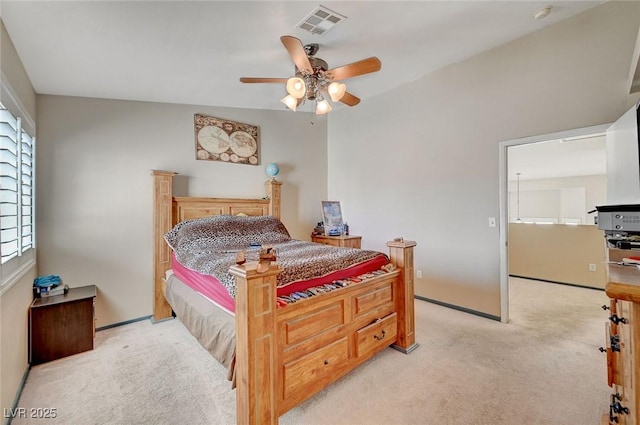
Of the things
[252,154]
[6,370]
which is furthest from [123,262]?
[252,154]

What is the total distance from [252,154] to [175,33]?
2.06 m

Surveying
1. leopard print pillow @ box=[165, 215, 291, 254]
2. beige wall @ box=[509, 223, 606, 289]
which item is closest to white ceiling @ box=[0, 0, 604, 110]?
leopard print pillow @ box=[165, 215, 291, 254]

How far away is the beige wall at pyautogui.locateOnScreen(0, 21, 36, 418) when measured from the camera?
174cm

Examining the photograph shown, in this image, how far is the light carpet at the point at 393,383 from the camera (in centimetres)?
177

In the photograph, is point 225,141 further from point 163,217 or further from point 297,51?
point 297,51

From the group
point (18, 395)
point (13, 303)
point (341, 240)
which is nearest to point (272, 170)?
point (341, 240)

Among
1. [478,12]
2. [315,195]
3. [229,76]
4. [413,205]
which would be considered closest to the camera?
[478,12]

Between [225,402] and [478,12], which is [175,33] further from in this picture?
[225,402]

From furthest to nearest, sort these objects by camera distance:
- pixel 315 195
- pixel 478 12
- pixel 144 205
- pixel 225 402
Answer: pixel 315 195, pixel 144 205, pixel 478 12, pixel 225 402

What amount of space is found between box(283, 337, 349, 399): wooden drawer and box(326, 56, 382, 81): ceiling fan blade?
2.20 m

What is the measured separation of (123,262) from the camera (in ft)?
10.5

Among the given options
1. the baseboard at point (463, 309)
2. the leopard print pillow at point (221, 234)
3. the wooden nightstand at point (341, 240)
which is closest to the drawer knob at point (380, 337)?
the baseboard at point (463, 309)

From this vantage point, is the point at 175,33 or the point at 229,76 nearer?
the point at 175,33

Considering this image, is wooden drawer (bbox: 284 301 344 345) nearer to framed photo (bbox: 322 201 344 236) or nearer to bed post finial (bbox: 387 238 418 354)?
bed post finial (bbox: 387 238 418 354)
